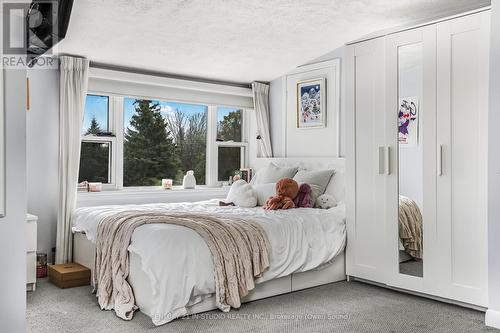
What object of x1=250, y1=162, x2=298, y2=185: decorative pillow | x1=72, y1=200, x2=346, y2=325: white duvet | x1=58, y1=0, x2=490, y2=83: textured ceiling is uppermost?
x1=58, y1=0, x2=490, y2=83: textured ceiling

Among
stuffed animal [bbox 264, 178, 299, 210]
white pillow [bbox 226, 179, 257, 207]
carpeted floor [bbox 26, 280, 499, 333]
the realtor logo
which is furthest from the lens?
white pillow [bbox 226, 179, 257, 207]

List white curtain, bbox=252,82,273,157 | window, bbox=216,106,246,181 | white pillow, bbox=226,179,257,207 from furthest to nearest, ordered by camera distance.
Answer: window, bbox=216,106,246,181 < white curtain, bbox=252,82,273,157 < white pillow, bbox=226,179,257,207

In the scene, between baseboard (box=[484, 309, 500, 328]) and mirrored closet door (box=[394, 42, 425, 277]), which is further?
mirrored closet door (box=[394, 42, 425, 277])

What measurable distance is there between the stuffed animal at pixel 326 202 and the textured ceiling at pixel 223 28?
1617 mm

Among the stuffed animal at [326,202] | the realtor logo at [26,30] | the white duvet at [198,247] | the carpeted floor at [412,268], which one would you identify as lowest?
the carpeted floor at [412,268]

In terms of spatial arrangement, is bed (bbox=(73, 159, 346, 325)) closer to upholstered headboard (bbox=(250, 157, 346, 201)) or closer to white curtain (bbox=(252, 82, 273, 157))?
upholstered headboard (bbox=(250, 157, 346, 201))

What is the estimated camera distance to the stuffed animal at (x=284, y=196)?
13.9 feet

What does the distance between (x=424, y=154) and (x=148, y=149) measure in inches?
126

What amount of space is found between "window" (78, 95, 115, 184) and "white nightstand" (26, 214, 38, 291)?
1.18 metres

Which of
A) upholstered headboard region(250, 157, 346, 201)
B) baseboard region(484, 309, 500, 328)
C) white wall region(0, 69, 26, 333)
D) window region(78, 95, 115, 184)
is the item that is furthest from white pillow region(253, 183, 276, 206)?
white wall region(0, 69, 26, 333)

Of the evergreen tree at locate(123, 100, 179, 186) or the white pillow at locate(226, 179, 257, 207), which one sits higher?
the evergreen tree at locate(123, 100, 179, 186)

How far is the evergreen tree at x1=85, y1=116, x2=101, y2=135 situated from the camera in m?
5.06

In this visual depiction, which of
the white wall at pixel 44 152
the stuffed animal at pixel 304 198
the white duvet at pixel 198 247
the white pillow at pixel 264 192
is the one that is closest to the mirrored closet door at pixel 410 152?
the white duvet at pixel 198 247

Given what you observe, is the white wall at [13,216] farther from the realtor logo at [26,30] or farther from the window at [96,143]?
the window at [96,143]
